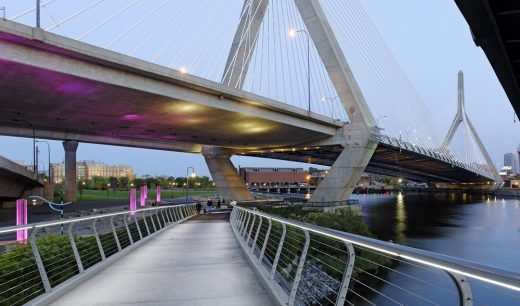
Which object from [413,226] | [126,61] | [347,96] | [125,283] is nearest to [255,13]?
[347,96]

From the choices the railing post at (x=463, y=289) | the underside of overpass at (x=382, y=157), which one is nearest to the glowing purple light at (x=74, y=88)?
the railing post at (x=463, y=289)

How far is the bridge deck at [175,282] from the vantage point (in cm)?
596

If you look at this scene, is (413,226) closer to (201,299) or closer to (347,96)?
(347,96)

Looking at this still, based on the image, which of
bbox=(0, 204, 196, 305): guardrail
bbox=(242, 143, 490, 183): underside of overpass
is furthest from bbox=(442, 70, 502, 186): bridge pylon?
bbox=(0, 204, 196, 305): guardrail

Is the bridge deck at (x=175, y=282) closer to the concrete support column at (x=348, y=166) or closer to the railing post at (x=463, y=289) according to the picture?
the railing post at (x=463, y=289)

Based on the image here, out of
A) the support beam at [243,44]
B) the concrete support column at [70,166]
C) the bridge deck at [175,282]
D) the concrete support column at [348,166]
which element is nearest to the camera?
the bridge deck at [175,282]

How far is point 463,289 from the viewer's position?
8.89ft

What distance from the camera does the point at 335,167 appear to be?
4591 centimetres

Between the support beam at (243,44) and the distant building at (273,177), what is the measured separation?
13302 centimetres

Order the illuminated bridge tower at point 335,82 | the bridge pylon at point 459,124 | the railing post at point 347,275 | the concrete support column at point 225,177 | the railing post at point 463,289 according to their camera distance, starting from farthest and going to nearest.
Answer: the bridge pylon at point 459,124 → the concrete support column at point 225,177 → the illuminated bridge tower at point 335,82 → the railing post at point 347,275 → the railing post at point 463,289

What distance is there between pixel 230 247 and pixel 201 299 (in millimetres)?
5947

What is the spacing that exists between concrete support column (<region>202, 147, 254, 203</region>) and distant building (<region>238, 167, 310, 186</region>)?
11502 cm

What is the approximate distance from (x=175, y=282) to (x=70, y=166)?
2131 inches

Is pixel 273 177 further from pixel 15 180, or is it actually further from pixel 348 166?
pixel 15 180
